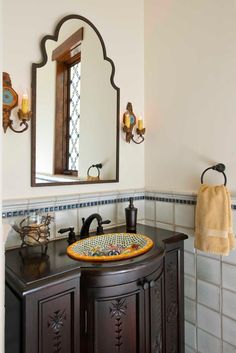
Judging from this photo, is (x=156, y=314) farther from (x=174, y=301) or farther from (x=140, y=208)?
(x=140, y=208)

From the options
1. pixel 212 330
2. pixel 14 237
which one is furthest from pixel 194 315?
pixel 14 237

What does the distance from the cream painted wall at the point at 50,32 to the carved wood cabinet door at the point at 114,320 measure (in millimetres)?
611

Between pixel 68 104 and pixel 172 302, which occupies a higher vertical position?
pixel 68 104

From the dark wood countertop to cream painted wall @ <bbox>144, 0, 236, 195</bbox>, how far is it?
55 centimetres

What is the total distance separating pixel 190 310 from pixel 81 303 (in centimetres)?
84

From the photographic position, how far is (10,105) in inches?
44.7

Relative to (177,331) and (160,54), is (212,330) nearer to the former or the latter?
(177,331)

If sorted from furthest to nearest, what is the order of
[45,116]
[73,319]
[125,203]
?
1. [125,203]
2. [45,116]
3. [73,319]

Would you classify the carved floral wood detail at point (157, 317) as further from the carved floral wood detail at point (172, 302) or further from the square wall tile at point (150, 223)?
the square wall tile at point (150, 223)

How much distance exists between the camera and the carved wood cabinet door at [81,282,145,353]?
3.07ft

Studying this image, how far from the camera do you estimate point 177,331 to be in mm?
1372

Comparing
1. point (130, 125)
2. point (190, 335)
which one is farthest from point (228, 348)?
point (130, 125)

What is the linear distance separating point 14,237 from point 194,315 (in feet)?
3.67

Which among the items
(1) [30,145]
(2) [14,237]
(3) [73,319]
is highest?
(1) [30,145]
